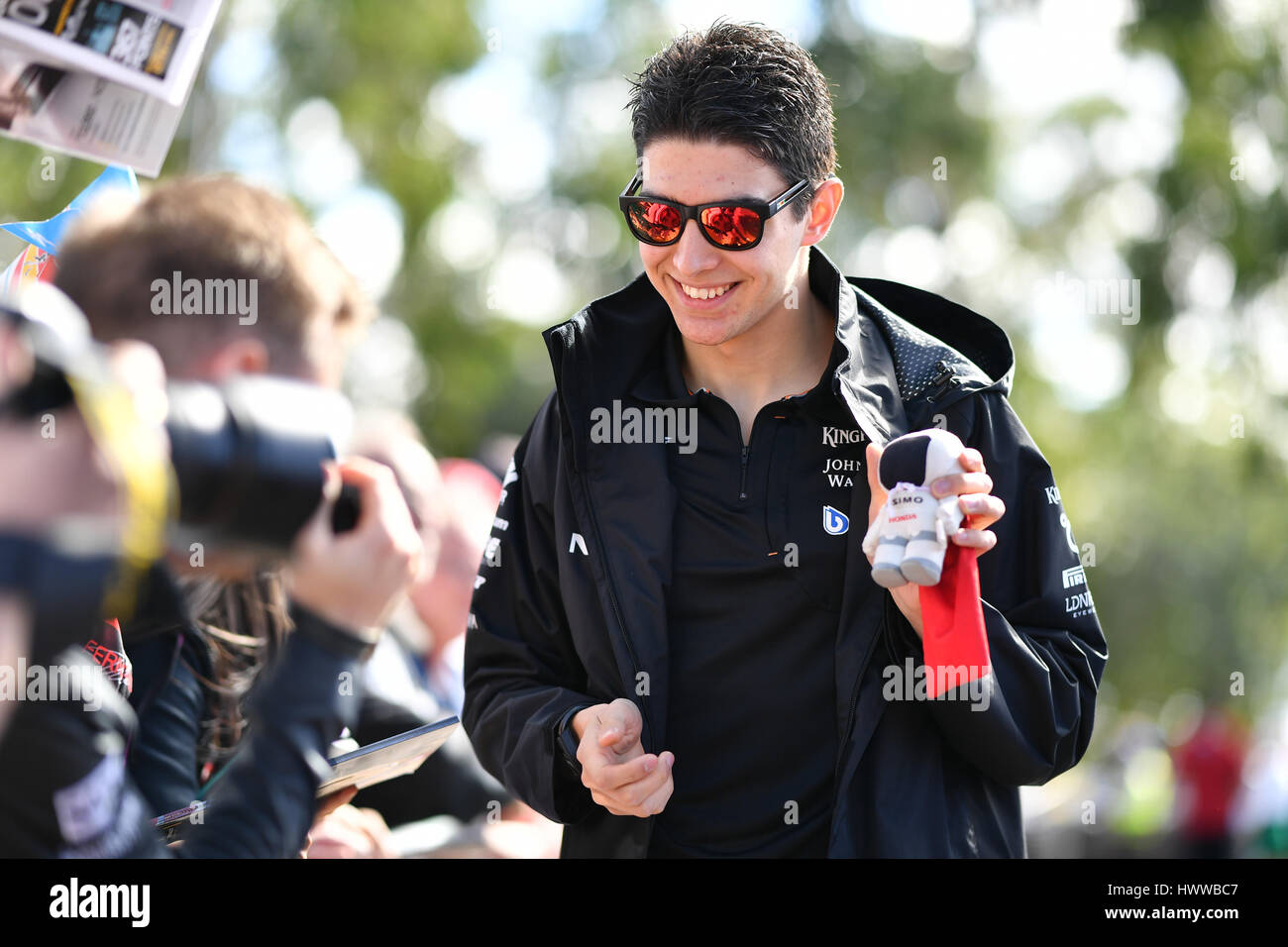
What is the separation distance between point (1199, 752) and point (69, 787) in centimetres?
1222

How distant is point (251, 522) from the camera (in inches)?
58.1

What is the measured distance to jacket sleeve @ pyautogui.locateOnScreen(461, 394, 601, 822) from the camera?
2674 millimetres

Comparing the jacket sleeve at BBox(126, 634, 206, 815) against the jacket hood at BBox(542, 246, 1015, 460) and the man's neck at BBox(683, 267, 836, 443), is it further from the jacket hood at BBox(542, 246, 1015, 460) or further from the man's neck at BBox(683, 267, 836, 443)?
the man's neck at BBox(683, 267, 836, 443)

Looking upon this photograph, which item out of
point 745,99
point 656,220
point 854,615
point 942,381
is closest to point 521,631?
point 854,615

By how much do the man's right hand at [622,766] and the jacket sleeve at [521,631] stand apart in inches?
8.7

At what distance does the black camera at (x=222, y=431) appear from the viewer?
1343mm

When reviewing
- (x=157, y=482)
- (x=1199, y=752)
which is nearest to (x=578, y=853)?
(x=157, y=482)

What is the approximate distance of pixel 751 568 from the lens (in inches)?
101

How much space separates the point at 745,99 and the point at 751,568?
3.07 feet

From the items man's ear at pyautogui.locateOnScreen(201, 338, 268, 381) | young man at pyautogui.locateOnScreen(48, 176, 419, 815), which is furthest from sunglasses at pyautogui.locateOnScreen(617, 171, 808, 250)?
man's ear at pyautogui.locateOnScreen(201, 338, 268, 381)

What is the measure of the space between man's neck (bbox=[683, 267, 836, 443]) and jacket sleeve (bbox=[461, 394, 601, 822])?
13.9 inches
